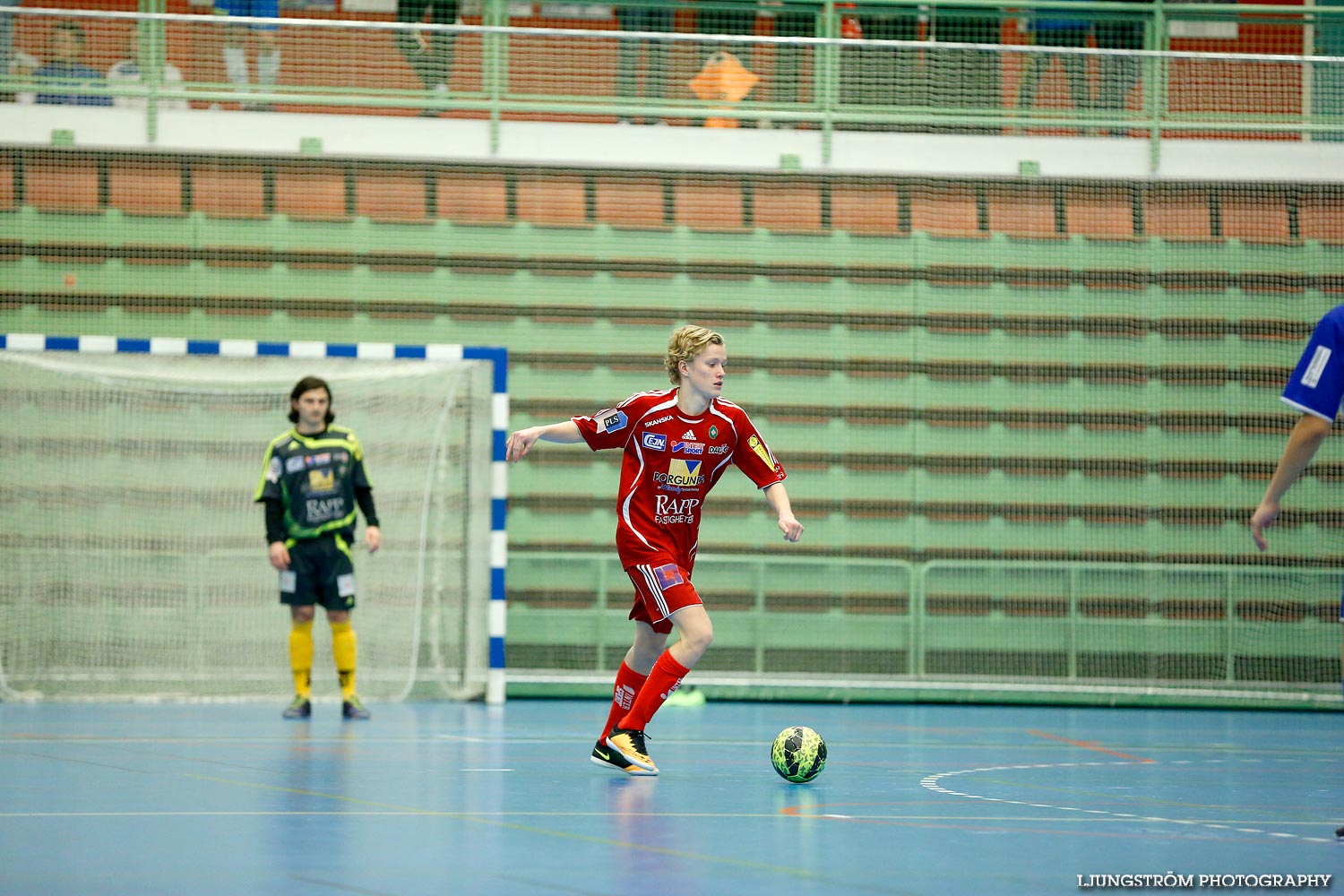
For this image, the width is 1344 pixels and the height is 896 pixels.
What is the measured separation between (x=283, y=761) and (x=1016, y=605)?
643 centimetres

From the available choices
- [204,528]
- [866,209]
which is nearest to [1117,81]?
[866,209]

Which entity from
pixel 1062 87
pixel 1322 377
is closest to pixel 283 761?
pixel 1322 377

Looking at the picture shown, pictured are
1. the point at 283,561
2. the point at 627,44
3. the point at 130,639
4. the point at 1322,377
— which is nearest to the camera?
the point at 1322,377

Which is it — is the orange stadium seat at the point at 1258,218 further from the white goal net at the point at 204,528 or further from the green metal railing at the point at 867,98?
the white goal net at the point at 204,528

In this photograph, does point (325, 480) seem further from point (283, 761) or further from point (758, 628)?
point (758, 628)

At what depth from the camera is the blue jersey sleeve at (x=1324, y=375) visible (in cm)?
437

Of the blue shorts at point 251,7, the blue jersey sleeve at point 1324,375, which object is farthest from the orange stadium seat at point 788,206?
the blue jersey sleeve at point 1324,375

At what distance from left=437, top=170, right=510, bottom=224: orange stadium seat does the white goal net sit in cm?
144

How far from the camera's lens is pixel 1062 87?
11.4 meters

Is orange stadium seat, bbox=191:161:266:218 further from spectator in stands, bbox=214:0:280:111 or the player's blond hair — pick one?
the player's blond hair

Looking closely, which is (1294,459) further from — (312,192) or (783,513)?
(312,192)

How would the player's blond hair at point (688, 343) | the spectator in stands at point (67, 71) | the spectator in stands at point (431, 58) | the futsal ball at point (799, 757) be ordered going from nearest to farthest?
the futsal ball at point (799, 757), the player's blond hair at point (688, 343), the spectator in stands at point (67, 71), the spectator in stands at point (431, 58)

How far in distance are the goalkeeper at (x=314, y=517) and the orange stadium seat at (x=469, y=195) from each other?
3026mm

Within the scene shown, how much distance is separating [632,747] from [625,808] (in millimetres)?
1000
